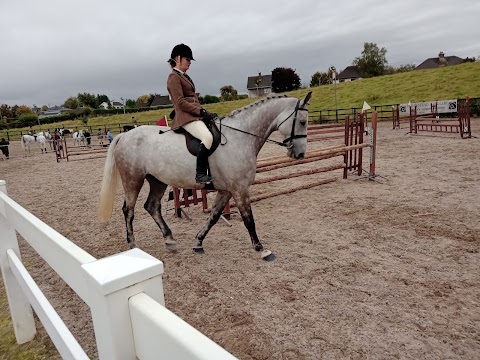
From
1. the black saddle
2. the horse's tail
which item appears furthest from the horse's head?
the horse's tail

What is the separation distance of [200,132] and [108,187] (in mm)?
1732

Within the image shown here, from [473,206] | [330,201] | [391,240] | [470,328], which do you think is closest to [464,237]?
[391,240]

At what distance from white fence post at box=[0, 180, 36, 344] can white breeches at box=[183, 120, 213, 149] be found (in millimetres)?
2181

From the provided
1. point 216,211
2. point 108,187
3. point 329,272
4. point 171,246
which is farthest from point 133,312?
point 108,187

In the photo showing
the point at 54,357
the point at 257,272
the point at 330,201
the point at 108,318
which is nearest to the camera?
the point at 108,318

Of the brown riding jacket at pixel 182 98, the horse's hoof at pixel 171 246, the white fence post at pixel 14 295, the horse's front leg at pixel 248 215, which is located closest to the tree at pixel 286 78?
the brown riding jacket at pixel 182 98

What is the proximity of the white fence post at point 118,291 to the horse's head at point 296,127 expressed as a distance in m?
3.94

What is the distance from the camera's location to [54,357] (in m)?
2.80

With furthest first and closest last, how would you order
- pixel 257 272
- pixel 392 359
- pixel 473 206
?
pixel 473 206 < pixel 257 272 < pixel 392 359

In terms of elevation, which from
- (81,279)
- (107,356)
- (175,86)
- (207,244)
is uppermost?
(175,86)

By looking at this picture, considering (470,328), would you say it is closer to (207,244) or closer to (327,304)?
(327,304)

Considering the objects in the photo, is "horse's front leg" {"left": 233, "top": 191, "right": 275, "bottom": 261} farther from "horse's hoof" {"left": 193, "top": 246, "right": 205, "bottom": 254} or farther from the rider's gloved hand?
the rider's gloved hand

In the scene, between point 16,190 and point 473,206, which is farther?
point 16,190

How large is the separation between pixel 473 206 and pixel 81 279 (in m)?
6.65
